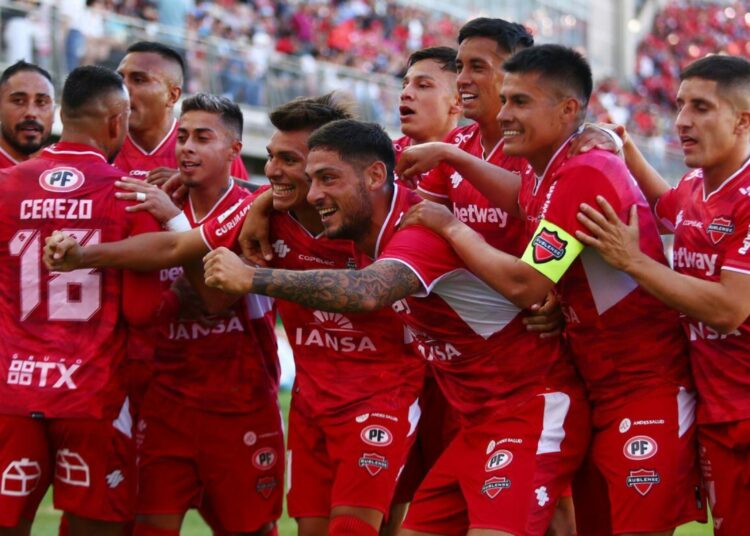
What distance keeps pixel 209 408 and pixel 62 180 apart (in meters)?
1.70

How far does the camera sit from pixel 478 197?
22.9 ft

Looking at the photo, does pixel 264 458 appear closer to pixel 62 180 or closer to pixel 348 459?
pixel 348 459

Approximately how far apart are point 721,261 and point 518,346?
111 centimetres

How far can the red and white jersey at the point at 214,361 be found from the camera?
24.2 feet

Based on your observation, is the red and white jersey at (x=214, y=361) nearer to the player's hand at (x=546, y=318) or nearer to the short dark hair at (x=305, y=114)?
the short dark hair at (x=305, y=114)

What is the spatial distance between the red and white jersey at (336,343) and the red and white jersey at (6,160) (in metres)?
1.96

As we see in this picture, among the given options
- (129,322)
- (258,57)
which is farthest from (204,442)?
(258,57)

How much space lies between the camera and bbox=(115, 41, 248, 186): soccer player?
805 centimetres

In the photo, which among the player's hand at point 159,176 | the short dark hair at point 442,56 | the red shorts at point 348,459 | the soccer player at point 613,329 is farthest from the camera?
the short dark hair at point 442,56

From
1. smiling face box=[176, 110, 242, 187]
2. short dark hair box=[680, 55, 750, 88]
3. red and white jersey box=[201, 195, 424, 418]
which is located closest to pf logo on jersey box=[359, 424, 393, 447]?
red and white jersey box=[201, 195, 424, 418]

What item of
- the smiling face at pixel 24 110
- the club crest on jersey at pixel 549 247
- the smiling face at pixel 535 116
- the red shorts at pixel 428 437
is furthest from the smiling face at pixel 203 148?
the club crest on jersey at pixel 549 247

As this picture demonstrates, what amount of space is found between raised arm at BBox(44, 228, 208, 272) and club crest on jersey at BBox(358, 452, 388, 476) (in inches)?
58.0

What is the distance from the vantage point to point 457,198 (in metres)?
7.13

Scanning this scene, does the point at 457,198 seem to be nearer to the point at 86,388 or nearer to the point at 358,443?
the point at 358,443
